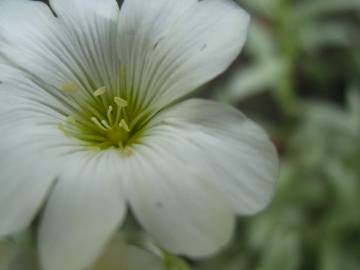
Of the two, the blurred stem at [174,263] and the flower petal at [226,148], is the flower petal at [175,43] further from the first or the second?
the blurred stem at [174,263]

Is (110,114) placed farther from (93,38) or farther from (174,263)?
(174,263)

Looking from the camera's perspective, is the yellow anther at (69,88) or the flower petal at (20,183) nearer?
the flower petal at (20,183)

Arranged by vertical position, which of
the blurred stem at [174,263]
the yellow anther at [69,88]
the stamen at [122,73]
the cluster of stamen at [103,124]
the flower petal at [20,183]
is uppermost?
the flower petal at [20,183]

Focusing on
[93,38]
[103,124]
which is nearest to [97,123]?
[103,124]

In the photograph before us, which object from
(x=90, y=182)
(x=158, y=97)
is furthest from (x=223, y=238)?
(x=158, y=97)

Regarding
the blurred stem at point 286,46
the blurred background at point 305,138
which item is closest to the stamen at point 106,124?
the blurred background at point 305,138

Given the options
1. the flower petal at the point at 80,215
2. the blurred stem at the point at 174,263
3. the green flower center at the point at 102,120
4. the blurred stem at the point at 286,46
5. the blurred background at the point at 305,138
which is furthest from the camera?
the blurred stem at the point at 286,46

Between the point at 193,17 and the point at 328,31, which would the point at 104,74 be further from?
the point at 328,31
